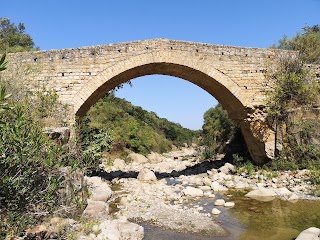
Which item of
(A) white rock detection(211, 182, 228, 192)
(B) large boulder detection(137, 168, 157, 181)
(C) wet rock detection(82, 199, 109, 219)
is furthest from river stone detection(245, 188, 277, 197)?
(C) wet rock detection(82, 199, 109, 219)

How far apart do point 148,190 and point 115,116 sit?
37.6 feet

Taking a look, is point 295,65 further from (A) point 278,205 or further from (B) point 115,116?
(B) point 115,116

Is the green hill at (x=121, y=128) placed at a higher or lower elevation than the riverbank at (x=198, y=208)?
higher

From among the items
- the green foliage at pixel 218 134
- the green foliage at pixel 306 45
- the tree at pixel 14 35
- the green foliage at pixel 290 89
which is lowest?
the green foliage at pixel 218 134

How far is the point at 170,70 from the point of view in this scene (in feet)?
37.0

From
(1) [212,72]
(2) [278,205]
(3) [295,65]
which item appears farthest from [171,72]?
(2) [278,205]

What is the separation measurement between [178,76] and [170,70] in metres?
0.66

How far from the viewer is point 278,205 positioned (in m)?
7.47

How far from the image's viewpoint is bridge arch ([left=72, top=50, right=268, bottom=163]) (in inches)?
397

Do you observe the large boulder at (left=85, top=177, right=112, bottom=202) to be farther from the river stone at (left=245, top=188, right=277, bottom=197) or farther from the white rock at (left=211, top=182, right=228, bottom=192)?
the river stone at (left=245, top=188, right=277, bottom=197)

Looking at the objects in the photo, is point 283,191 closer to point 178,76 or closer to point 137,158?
point 178,76

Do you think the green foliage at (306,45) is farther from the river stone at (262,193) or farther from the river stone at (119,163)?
the river stone at (119,163)

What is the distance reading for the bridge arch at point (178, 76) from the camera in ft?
33.1

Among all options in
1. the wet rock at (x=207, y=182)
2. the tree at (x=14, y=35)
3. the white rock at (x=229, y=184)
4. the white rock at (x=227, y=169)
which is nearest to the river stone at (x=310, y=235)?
the white rock at (x=229, y=184)
